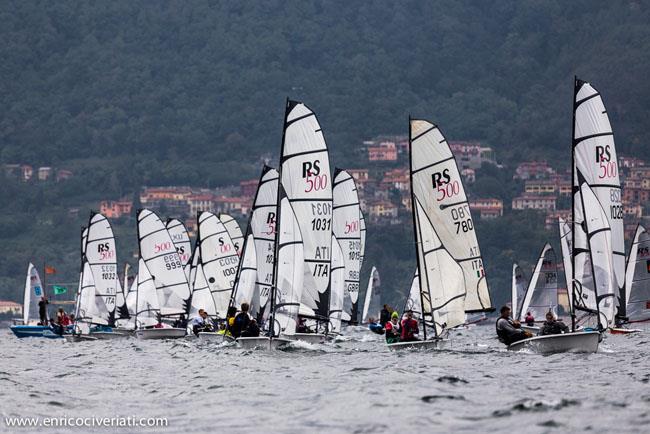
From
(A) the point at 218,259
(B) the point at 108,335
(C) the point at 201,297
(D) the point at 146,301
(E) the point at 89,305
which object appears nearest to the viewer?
(C) the point at 201,297

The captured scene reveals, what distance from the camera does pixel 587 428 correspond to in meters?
18.9

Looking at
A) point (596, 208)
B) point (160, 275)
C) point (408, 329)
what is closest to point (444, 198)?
point (408, 329)

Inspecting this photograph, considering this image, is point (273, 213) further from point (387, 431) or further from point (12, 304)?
point (12, 304)

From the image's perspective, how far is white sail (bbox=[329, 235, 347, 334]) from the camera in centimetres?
4725

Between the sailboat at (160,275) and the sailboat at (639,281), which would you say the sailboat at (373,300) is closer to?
the sailboat at (160,275)

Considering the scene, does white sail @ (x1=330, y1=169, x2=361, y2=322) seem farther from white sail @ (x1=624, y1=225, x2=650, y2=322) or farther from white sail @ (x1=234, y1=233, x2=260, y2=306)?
white sail @ (x1=234, y1=233, x2=260, y2=306)

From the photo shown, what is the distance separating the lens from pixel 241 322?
3575 centimetres

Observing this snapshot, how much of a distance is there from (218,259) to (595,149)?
19.7 meters

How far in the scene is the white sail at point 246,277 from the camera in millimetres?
40025

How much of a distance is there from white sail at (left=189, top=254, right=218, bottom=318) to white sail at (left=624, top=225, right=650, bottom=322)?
12868 mm

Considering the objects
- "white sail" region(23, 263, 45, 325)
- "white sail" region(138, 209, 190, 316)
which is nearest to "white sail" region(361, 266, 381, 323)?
"white sail" region(23, 263, 45, 325)

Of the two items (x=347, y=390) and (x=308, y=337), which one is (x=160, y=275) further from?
(x=347, y=390)

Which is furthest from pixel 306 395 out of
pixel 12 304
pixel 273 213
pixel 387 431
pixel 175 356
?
pixel 12 304

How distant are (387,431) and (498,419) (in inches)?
60.7
